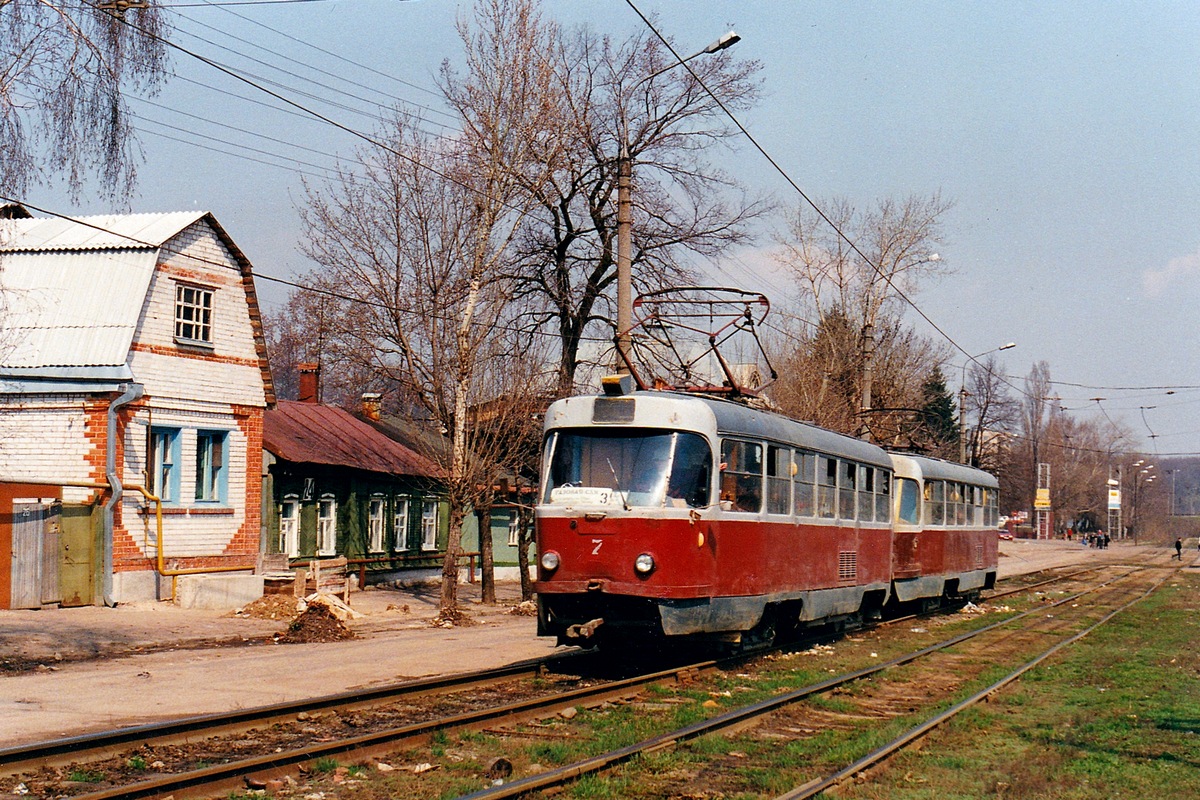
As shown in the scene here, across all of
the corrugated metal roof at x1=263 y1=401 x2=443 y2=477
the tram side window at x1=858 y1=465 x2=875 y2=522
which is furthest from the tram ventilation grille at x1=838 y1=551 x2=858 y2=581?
the corrugated metal roof at x1=263 y1=401 x2=443 y2=477

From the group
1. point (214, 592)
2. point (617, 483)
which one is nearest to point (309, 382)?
point (214, 592)

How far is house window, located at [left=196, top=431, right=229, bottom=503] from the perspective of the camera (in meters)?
24.0

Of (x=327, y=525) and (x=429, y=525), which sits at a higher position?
(x=327, y=525)

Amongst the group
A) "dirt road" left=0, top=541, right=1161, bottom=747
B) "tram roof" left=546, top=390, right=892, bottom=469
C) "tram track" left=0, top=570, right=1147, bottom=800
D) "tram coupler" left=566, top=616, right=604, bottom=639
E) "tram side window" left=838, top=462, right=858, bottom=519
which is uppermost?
"tram roof" left=546, top=390, right=892, bottom=469

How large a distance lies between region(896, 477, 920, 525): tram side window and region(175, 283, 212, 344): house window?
13435 millimetres

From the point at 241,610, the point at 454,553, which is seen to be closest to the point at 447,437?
the point at 454,553

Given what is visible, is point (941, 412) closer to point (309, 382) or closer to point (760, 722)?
point (309, 382)

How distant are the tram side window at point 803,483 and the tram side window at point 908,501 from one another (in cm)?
530

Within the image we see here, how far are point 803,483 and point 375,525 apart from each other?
1784 centimetres

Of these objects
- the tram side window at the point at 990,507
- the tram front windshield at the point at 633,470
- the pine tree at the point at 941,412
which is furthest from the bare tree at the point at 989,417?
the tram front windshield at the point at 633,470

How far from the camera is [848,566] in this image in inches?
695

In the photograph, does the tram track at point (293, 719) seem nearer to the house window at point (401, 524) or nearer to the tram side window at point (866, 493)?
the tram side window at point (866, 493)

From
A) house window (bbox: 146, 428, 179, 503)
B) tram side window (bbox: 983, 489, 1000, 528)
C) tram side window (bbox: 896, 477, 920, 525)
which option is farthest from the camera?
tram side window (bbox: 983, 489, 1000, 528)

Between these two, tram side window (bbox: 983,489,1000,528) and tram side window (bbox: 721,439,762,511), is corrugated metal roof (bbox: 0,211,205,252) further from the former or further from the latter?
tram side window (bbox: 983,489,1000,528)
